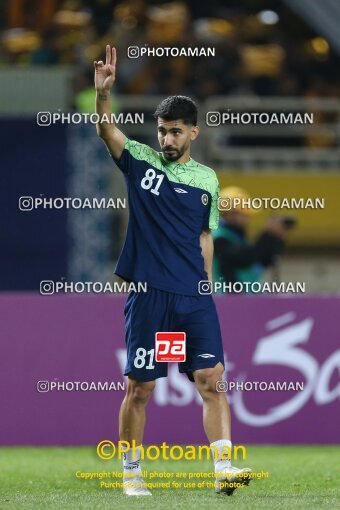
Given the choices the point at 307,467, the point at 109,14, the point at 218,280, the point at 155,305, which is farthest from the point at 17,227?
the point at 155,305

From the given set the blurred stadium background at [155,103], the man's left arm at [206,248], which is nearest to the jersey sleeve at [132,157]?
the man's left arm at [206,248]

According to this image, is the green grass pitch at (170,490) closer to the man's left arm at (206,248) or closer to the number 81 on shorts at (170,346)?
the number 81 on shorts at (170,346)

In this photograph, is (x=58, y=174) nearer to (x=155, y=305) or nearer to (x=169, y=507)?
(x=155, y=305)

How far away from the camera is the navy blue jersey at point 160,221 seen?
7664 millimetres

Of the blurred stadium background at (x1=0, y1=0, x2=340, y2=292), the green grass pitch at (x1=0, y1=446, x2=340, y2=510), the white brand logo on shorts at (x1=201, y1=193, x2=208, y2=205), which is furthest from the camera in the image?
the blurred stadium background at (x1=0, y1=0, x2=340, y2=292)

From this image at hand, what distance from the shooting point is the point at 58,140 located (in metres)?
13.9

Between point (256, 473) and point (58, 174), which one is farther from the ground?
point (58, 174)

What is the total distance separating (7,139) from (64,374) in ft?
11.6

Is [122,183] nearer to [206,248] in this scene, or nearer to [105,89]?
[206,248]

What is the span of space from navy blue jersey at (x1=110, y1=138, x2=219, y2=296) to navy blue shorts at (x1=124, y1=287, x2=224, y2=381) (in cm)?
7

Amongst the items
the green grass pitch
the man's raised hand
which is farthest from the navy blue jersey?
the green grass pitch

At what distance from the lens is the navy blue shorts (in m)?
7.65

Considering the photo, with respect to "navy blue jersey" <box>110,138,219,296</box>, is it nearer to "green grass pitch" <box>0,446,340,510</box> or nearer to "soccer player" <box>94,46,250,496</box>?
"soccer player" <box>94,46,250,496</box>

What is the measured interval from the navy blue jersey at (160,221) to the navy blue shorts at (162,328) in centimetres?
7
